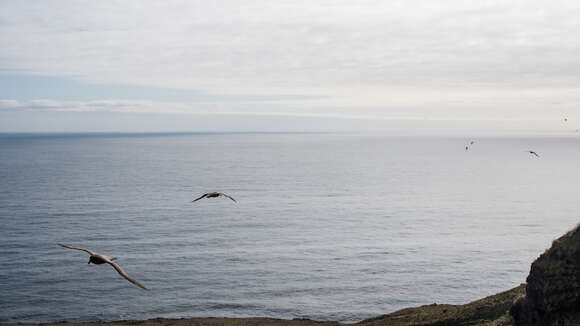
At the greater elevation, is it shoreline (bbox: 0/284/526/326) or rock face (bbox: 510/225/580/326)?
rock face (bbox: 510/225/580/326)

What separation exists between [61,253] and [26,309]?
21.7 metres

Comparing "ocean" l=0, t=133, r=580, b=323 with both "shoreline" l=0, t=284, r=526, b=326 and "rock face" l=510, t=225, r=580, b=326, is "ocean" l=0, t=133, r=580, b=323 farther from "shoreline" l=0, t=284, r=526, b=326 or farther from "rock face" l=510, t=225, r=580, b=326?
"rock face" l=510, t=225, r=580, b=326

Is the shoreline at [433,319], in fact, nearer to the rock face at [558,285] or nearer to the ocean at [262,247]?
the rock face at [558,285]

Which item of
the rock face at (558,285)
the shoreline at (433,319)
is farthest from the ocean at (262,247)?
the rock face at (558,285)

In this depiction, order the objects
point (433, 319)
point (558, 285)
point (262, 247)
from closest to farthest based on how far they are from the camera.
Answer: point (558, 285) → point (433, 319) → point (262, 247)

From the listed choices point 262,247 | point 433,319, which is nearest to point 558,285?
point 433,319

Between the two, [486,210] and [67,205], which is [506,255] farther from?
[67,205]

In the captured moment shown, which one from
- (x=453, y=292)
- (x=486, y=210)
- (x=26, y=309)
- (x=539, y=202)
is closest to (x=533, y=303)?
(x=453, y=292)

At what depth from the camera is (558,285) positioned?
830 inches

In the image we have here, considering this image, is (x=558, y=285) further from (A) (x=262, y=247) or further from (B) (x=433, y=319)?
(A) (x=262, y=247)

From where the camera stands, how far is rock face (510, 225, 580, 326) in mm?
20766

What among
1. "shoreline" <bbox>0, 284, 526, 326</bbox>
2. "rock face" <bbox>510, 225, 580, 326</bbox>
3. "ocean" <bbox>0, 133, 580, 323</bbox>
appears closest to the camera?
"rock face" <bbox>510, 225, 580, 326</bbox>

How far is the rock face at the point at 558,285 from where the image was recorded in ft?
68.1

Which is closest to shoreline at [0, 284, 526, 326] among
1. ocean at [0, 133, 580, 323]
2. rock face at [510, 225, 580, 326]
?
rock face at [510, 225, 580, 326]
